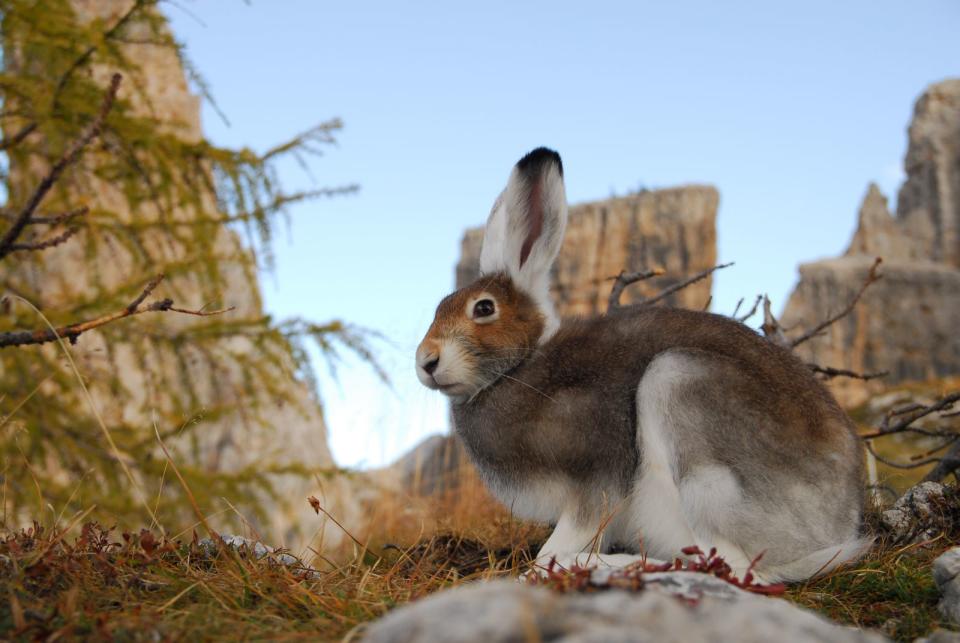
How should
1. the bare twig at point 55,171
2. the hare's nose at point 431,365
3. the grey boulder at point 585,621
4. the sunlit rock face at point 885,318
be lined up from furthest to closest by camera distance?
the sunlit rock face at point 885,318, the hare's nose at point 431,365, the bare twig at point 55,171, the grey boulder at point 585,621

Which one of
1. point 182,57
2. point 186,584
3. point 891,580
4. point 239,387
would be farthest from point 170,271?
point 891,580

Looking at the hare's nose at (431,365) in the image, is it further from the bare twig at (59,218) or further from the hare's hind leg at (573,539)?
the bare twig at (59,218)

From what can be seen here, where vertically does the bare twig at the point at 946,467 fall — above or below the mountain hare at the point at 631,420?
below

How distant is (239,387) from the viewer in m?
7.12

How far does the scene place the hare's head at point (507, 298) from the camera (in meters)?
4.23

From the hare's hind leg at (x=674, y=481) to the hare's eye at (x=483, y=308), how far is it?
97 cm

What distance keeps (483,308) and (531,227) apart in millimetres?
585

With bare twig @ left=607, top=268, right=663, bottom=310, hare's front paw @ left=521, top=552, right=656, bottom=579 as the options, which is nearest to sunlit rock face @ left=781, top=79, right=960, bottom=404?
bare twig @ left=607, top=268, right=663, bottom=310

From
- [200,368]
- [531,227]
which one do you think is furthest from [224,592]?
[200,368]

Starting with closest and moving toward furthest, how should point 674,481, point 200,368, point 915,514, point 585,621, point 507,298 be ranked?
1. point 585,621
2. point 674,481
3. point 915,514
4. point 507,298
5. point 200,368

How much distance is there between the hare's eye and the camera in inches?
174

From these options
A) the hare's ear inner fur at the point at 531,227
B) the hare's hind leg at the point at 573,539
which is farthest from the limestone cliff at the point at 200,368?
the hare's hind leg at the point at 573,539

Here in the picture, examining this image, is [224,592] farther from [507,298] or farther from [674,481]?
[507,298]

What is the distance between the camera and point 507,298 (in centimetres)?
453
